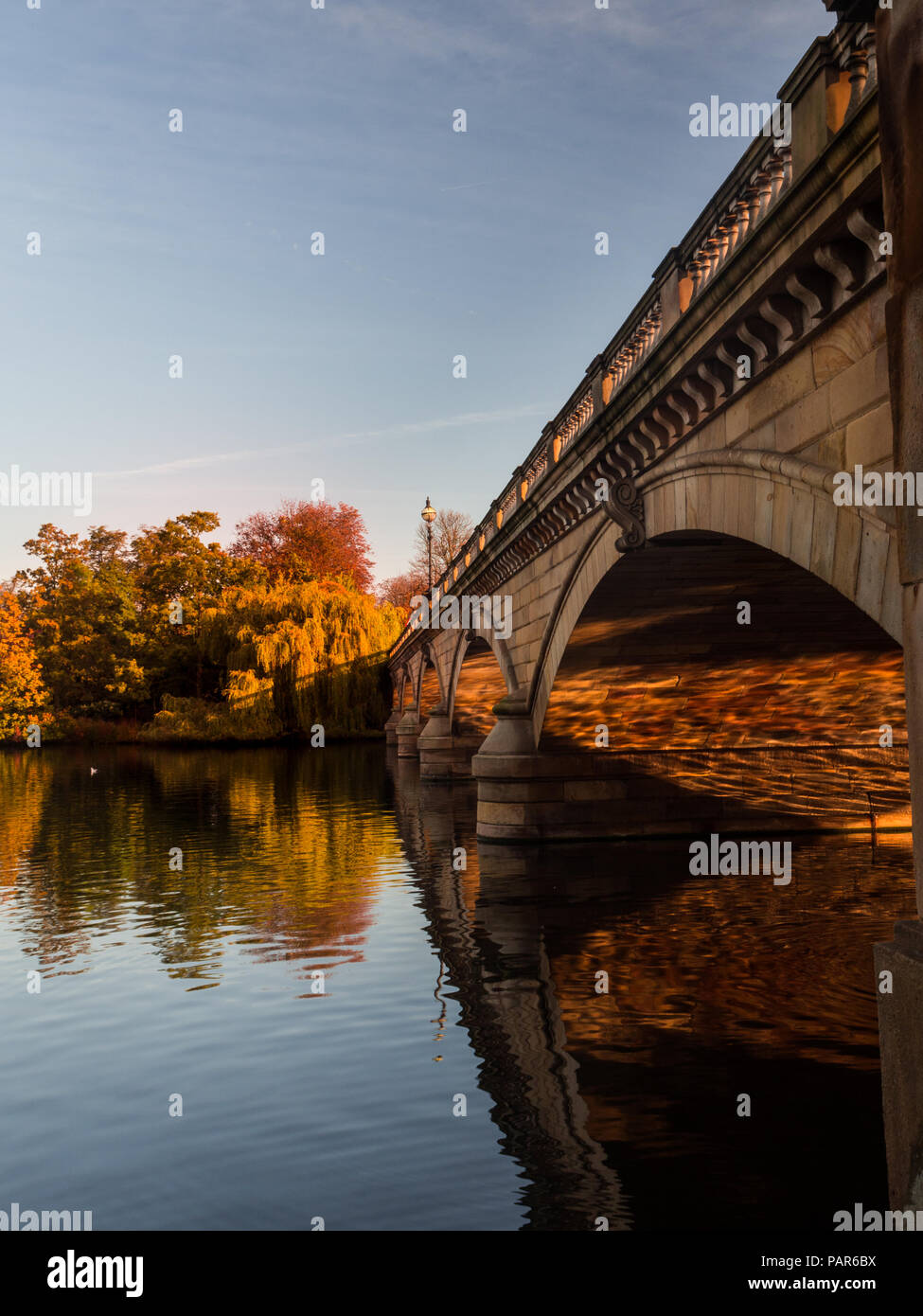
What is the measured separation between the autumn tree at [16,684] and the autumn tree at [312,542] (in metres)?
15.1

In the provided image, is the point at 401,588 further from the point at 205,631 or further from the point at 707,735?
the point at 707,735

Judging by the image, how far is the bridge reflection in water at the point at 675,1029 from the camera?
545cm

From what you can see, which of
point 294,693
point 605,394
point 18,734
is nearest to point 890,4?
point 605,394

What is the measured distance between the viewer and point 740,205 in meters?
7.85

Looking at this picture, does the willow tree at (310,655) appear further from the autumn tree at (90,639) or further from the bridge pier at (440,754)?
the bridge pier at (440,754)

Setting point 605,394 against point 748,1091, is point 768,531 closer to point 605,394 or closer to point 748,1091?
point 748,1091

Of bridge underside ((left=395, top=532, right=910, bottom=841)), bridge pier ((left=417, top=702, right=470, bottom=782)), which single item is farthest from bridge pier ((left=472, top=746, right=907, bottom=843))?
bridge pier ((left=417, top=702, right=470, bottom=782))

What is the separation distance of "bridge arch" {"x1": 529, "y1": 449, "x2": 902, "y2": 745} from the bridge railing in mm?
1073

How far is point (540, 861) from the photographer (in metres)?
15.4

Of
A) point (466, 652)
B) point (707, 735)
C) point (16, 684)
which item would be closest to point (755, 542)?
point (707, 735)

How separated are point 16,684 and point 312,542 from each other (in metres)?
20.5

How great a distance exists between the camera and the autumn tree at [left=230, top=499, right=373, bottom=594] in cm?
6850

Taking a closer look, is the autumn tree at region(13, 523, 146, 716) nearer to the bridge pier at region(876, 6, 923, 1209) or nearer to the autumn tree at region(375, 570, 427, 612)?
the autumn tree at region(375, 570, 427, 612)
